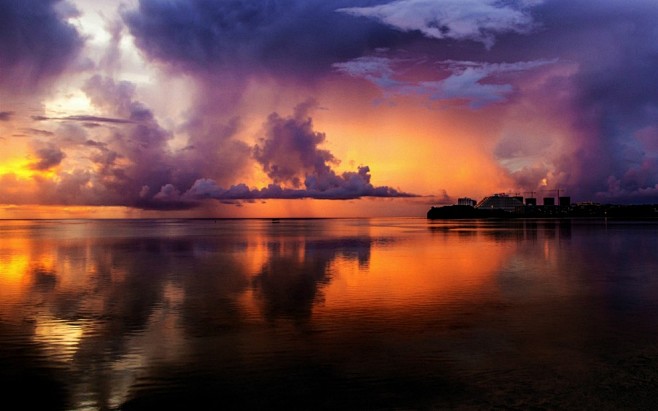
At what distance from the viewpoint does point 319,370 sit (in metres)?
14.4

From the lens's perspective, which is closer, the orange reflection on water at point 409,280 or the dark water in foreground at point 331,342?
the dark water in foreground at point 331,342

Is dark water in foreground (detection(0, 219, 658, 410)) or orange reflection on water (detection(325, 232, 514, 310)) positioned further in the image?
orange reflection on water (detection(325, 232, 514, 310))

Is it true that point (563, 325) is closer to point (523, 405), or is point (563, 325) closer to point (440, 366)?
point (440, 366)

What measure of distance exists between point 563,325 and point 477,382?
8932mm

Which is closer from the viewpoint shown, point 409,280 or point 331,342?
point 331,342

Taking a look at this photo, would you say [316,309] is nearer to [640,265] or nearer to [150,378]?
[150,378]

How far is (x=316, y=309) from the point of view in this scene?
23781 millimetres

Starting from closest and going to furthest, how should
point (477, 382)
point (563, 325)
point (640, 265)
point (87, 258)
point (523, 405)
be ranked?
point (523, 405)
point (477, 382)
point (563, 325)
point (640, 265)
point (87, 258)

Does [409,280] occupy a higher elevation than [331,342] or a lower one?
lower

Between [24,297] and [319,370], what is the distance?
21.1 meters

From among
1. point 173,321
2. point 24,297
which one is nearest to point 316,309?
point 173,321

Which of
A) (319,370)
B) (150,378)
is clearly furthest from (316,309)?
(150,378)

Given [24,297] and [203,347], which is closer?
[203,347]

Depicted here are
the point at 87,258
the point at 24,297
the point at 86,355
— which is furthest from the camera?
the point at 87,258
